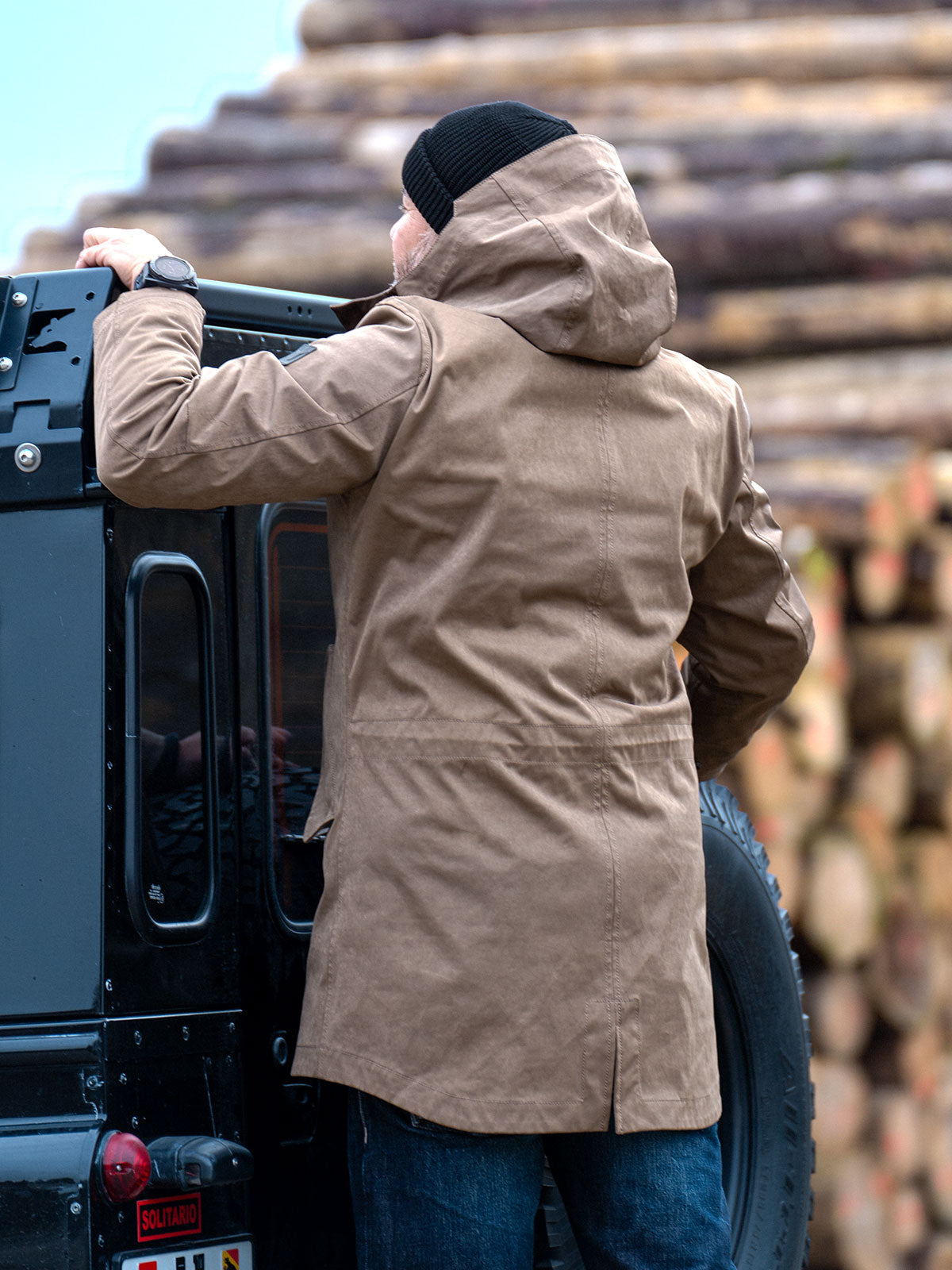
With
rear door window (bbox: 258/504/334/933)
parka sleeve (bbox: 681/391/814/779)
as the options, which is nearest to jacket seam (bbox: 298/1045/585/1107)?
rear door window (bbox: 258/504/334/933)

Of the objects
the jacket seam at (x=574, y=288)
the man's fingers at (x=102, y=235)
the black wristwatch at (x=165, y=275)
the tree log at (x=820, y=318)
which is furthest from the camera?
the tree log at (x=820, y=318)

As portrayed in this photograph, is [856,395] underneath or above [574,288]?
underneath

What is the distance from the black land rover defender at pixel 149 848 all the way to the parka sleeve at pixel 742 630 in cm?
58

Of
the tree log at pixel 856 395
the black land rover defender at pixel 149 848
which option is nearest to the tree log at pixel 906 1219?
the tree log at pixel 856 395

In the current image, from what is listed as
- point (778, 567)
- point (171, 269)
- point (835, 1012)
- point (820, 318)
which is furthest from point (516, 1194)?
point (820, 318)

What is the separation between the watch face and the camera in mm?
2092

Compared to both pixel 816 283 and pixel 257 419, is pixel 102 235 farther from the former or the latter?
pixel 816 283

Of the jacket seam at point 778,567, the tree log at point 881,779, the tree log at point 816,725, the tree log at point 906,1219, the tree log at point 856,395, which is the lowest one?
the tree log at point 906,1219

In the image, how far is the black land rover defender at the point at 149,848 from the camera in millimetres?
2035

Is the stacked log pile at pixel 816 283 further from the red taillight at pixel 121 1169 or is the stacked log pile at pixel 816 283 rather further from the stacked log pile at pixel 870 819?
the red taillight at pixel 121 1169

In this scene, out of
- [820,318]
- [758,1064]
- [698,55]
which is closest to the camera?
[758,1064]

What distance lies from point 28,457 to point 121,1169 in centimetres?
88

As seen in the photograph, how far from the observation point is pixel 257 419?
1.87 meters

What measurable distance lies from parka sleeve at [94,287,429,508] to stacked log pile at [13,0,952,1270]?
279cm
